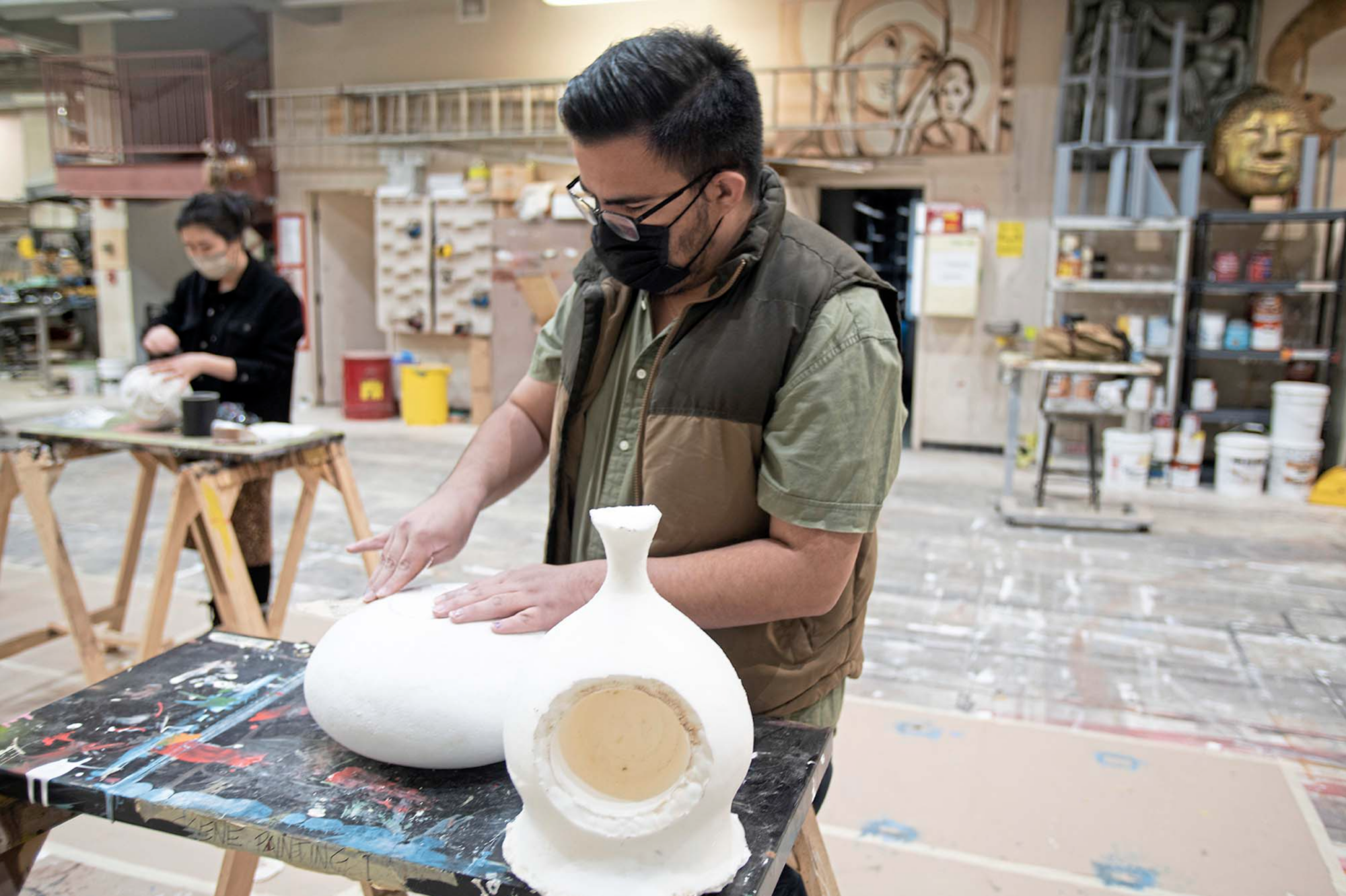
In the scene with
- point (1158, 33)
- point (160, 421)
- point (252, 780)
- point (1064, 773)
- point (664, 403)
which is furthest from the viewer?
point (1158, 33)

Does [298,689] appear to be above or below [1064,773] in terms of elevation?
above

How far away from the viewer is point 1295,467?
595cm

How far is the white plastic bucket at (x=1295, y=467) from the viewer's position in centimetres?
592

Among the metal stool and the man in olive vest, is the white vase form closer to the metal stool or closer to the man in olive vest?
the man in olive vest

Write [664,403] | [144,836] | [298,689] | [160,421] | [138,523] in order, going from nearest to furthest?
[664,403] < [298,689] < [144,836] < [160,421] < [138,523]

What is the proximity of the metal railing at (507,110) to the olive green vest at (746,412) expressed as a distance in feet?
19.0

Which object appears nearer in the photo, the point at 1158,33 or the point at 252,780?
the point at 252,780

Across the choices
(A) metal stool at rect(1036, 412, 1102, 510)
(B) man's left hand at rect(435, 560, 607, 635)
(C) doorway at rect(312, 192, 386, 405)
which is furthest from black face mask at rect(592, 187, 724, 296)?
(C) doorway at rect(312, 192, 386, 405)

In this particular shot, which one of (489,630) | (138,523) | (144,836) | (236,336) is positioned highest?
(236,336)

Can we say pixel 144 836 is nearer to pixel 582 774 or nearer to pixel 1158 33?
pixel 582 774

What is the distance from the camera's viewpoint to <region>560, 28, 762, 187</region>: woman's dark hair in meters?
1.13

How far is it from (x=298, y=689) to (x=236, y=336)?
2.14m

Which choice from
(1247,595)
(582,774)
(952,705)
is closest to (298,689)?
(582,774)

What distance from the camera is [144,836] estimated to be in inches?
90.2
